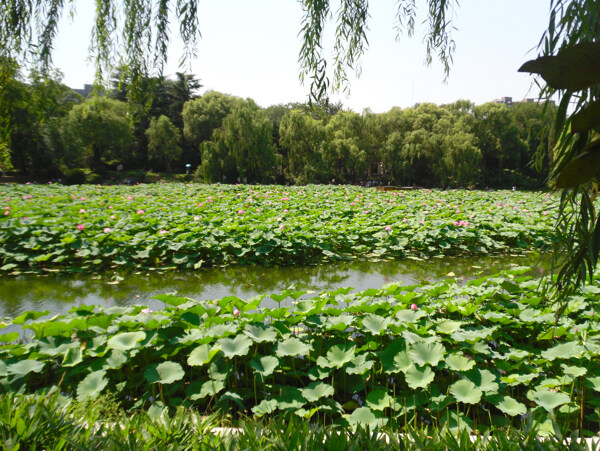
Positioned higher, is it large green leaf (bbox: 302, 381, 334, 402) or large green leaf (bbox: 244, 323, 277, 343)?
large green leaf (bbox: 244, 323, 277, 343)

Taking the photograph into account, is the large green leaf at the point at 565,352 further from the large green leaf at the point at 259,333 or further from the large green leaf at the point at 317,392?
the large green leaf at the point at 259,333

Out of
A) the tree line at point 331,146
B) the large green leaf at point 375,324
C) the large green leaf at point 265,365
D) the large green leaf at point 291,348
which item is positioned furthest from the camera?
the tree line at point 331,146

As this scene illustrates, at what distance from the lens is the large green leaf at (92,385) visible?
1580mm

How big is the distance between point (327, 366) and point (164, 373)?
0.67m

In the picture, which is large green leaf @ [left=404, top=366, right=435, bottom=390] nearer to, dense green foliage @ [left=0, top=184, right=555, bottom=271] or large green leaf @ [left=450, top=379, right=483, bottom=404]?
large green leaf @ [left=450, top=379, right=483, bottom=404]

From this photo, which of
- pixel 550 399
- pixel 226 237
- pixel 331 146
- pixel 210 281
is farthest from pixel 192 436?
pixel 331 146

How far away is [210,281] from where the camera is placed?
4047mm

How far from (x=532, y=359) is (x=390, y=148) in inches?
812

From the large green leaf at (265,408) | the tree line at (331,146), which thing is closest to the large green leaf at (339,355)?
the large green leaf at (265,408)

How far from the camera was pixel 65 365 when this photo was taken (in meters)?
1.69

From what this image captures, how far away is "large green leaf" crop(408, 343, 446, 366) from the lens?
1.67m

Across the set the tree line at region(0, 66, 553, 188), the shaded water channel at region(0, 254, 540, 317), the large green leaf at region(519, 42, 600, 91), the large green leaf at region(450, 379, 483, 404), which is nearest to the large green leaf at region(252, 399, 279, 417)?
the large green leaf at region(450, 379, 483, 404)

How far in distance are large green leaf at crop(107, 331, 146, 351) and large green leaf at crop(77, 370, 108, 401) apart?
4.4 inches

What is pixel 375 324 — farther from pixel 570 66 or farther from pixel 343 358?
pixel 570 66
